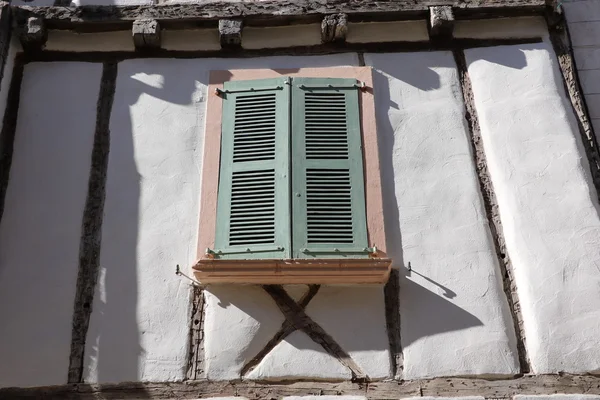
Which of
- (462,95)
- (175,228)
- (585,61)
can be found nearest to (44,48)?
(175,228)

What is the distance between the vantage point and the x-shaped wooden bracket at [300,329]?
17.5 ft

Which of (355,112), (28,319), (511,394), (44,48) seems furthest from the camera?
(44,48)

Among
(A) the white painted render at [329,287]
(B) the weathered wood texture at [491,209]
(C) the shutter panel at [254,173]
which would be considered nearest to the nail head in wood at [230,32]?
(A) the white painted render at [329,287]

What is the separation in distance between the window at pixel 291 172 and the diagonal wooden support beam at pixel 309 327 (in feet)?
0.82

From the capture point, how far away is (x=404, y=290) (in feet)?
18.3

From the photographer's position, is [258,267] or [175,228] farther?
[175,228]

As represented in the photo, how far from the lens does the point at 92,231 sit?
19.3 ft

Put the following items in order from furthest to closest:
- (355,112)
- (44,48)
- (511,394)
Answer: (44,48), (355,112), (511,394)

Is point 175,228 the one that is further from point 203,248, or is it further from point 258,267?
point 258,267

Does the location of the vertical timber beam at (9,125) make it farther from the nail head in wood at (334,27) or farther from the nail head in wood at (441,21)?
the nail head in wood at (441,21)

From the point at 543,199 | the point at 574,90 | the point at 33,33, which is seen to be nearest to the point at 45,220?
the point at 33,33

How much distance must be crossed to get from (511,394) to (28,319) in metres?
3.02

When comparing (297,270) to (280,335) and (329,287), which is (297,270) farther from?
(280,335)

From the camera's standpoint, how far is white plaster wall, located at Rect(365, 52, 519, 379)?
17.5ft
